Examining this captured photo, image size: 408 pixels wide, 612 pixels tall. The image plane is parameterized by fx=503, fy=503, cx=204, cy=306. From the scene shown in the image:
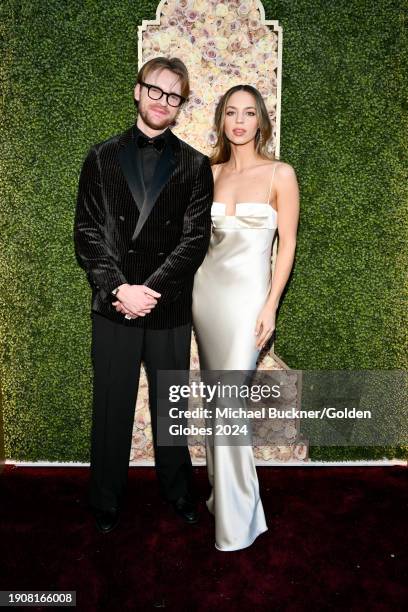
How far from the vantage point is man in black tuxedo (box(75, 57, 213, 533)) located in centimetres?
241

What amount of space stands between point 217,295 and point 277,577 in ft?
4.35

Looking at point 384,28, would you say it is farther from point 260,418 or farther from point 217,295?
point 260,418

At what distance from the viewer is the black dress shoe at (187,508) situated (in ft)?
8.71

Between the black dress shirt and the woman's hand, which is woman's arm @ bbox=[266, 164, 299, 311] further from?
the black dress shirt

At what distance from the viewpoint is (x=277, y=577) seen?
227 cm

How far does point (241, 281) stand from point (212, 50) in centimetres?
148

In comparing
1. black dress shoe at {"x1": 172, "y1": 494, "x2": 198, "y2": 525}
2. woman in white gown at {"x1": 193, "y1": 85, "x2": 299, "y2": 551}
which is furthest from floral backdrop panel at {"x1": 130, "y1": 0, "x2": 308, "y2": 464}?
black dress shoe at {"x1": 172, "y1": 494, "x2": 198, "y2": 525}

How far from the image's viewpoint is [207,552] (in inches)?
95.2

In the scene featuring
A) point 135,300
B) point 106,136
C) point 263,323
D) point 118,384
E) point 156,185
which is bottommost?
point 118,384

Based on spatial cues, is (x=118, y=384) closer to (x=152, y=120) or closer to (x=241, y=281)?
(x=241, y=281)

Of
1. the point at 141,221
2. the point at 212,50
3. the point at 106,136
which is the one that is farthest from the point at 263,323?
the point at 212,50

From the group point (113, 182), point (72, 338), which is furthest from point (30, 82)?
point (72, 338)

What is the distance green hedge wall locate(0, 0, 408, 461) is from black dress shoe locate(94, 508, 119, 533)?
75 centimetres

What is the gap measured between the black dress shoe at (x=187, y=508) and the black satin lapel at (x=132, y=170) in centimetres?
155
